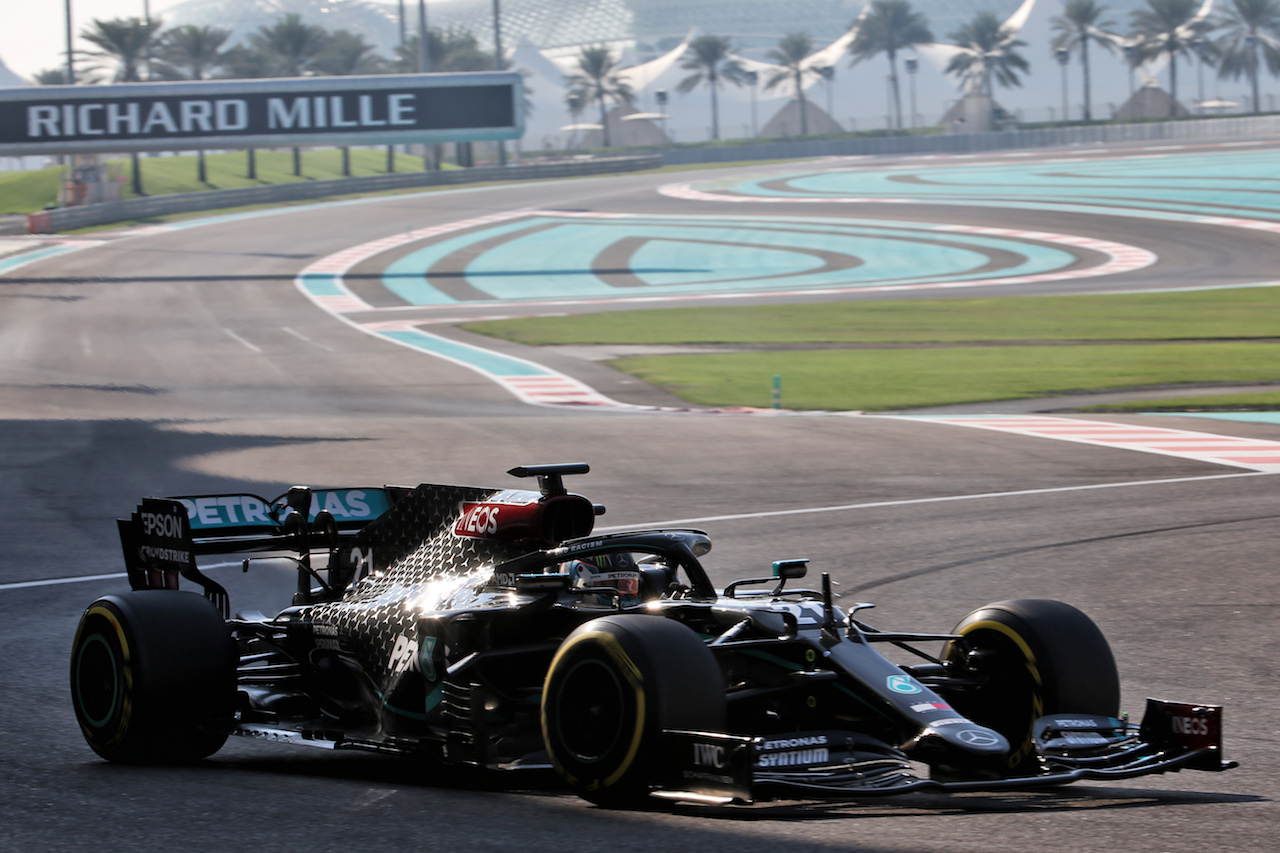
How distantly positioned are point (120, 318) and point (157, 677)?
33.5 m

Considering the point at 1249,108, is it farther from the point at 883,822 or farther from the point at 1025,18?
the point at 883,822

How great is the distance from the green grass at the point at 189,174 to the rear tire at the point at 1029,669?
7409 cm

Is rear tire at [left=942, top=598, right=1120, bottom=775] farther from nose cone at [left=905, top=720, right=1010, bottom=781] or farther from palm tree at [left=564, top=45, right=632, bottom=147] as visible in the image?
palm tree at [left=564, top=45, right=632, bottom=147]

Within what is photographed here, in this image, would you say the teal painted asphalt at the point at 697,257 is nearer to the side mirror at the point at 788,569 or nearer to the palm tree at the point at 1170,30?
the side mirror at the point at 788,569

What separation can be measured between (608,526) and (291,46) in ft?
303

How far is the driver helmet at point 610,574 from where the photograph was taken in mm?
6855

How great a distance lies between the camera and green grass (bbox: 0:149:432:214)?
257ft

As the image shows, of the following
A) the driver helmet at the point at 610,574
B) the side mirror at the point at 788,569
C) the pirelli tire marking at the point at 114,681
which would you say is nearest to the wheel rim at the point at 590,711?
the driver helmet at the point at 610,574

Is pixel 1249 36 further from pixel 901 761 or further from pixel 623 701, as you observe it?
pixel 623 701

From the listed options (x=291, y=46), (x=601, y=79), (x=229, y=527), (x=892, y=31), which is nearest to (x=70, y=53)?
(x=291, y=46)

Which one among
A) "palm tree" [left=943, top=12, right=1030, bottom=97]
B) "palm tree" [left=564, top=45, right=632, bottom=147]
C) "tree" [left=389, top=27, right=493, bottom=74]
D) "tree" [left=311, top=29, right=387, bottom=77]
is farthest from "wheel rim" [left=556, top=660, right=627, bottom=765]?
"palm tree" [left=943, top=12, right=1030, bottom=97]

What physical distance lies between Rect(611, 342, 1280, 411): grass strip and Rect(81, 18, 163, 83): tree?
69.1 metres

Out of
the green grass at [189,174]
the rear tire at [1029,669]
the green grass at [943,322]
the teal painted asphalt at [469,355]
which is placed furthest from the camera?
the green grass at [189,174]

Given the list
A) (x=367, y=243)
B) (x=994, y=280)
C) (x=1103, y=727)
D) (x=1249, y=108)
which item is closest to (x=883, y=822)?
(x=1103, y=727)
